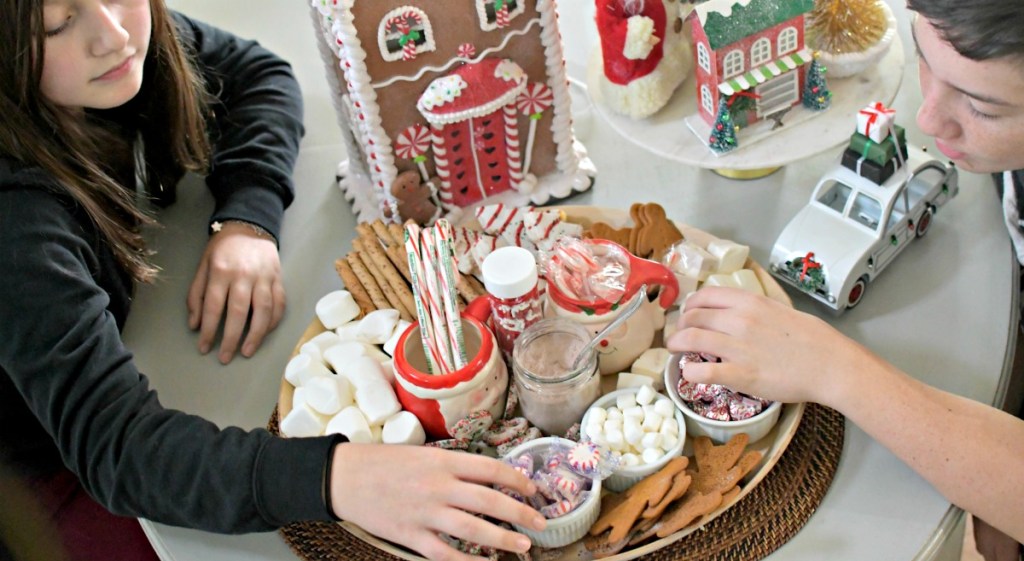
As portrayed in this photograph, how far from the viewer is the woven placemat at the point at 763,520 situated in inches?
32.0

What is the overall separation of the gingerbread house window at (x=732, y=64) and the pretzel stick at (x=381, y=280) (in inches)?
17.2

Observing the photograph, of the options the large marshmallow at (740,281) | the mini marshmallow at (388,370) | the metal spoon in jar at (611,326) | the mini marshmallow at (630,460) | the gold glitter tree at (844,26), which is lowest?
the mini marshmallow at (630,460)

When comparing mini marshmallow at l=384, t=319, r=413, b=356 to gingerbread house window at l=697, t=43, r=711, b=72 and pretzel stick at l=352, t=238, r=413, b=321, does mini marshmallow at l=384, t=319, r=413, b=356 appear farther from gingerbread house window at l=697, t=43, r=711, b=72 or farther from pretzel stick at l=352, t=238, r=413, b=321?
gingerbread house window at l=697, t=43, r=711, b=72

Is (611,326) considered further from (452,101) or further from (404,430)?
(452,101)

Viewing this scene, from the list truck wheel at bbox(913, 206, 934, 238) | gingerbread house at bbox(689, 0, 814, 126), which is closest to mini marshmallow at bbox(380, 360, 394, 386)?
gingerbread house at bbox(689, 0, 814, 126)

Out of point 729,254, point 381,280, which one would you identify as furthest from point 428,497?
point 729,254

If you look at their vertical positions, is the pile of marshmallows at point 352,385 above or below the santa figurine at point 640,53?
below

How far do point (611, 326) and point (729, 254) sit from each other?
8.0 inches

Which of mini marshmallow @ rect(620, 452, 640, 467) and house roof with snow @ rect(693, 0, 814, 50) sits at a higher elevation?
house roof with snow @ rect(693, 0, 814, 50)

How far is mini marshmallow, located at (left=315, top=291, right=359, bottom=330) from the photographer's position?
1026 mm

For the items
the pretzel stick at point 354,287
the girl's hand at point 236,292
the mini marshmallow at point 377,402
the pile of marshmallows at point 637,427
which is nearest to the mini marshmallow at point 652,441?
the pile of marshmallows at point 637,427

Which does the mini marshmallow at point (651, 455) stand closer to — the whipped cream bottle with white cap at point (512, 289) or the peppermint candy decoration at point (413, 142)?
the whipped cream bottle with white cap at point (512, 289)

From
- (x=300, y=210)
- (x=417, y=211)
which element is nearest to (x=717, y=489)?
(x=417, y=211)

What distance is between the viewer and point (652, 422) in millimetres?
871
